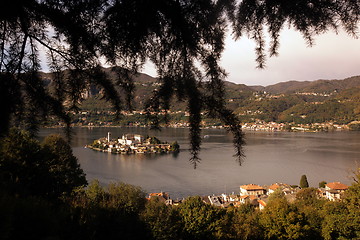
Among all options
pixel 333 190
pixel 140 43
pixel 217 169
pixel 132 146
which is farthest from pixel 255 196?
pixel 132 146

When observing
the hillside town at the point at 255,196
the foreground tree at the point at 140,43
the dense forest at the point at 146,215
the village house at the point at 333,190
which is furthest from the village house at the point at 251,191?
the foreground tree at the point at 140,43

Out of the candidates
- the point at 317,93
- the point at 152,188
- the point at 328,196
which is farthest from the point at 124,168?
the point at 317,93

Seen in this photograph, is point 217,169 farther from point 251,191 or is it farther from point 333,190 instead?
point 333,190

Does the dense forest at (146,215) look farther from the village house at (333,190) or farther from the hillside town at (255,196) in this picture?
the village house at (333,190)

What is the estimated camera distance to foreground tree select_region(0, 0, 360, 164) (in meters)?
0.89

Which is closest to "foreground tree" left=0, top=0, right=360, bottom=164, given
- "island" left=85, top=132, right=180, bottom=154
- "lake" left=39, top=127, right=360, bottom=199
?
"lake" left=39, top=127, right=360, bottom=199

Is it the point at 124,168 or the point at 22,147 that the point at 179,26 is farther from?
the point at 124,168

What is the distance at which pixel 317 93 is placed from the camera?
117938mm

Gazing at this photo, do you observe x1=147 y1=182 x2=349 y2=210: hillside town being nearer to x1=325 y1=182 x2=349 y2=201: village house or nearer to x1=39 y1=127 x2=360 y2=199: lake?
x1=325 y1=182 x2=349 y2=201: village house

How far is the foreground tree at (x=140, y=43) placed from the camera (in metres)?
0.89

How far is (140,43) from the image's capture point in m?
0.95

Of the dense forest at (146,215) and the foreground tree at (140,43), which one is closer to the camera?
the foreground tree at (140,43)

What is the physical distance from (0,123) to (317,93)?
440ft

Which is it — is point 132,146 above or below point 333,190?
above
